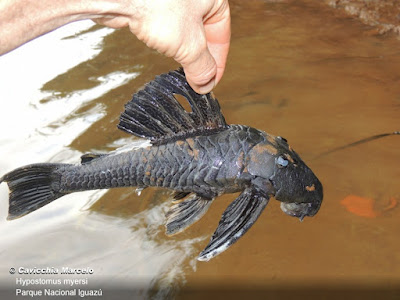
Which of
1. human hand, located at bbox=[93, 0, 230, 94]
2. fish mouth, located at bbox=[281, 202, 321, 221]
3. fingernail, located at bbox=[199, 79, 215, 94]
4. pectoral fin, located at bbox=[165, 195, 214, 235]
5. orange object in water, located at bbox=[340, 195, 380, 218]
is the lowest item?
orange object in water, located at bbox=[340, 195, 380, 218]

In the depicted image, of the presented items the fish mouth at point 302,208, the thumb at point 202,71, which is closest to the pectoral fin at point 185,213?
the fish mouth at point 302,208

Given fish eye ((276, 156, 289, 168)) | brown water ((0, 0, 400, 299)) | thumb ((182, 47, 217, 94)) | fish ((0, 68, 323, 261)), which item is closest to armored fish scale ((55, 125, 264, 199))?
fish ((0, 68, 323, 261))

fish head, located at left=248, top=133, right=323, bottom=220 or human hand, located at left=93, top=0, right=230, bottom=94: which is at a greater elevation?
human hand, located at left=93, top=0, right=230, bottom=94

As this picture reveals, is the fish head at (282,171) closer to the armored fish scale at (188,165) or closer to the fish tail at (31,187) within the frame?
the armored fish scale at (188,165)

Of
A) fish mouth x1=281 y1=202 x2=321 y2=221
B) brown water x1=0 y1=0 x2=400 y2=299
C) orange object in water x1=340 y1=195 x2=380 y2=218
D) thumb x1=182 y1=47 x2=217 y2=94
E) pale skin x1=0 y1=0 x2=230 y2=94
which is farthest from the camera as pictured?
orange object in water x1=340 y1=195 x2=380 y2=218

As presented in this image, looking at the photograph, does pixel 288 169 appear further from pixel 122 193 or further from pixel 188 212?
pixel 122 193

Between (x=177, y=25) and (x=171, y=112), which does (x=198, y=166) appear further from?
(x=177, y=25)

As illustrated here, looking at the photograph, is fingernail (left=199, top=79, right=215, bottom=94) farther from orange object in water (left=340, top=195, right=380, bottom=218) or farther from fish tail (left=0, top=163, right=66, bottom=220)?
orange object in water (left=340, top=195, right=380, bottom=218)
